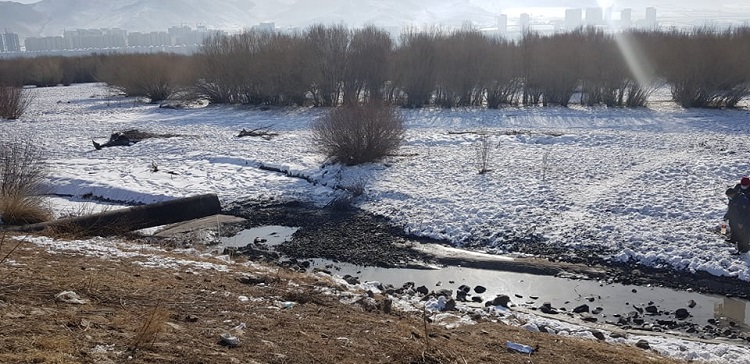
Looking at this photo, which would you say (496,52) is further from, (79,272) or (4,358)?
(4,358)

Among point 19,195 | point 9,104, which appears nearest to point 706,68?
point 19,195

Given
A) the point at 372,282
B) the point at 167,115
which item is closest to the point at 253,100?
the point at 167,115

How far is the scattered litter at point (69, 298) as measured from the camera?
6148 millimetres

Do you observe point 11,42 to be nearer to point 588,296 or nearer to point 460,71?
point 460,71

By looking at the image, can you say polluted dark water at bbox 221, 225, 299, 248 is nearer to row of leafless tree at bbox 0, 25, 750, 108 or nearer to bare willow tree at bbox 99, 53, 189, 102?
row of leafless tree at bbox 0, 25, 750, 108

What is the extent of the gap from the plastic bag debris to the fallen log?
835 centimetres

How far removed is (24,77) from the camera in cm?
6034

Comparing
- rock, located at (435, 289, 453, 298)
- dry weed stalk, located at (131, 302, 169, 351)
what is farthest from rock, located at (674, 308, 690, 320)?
dry weed stalk, located at (131, 302, 169, 351)

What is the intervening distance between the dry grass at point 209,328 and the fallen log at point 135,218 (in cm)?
321

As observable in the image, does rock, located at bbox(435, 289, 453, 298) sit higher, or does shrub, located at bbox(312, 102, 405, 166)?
shrub, located at bbox(312, 102, 405, 166)

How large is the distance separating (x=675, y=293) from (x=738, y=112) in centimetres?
2389

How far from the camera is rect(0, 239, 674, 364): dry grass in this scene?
16.6ft

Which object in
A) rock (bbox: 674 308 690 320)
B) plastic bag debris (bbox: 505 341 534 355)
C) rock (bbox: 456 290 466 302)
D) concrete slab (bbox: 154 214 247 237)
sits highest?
plastic bag debris (bbox: 505 341 534 355)

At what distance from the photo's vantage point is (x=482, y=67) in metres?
33.7
